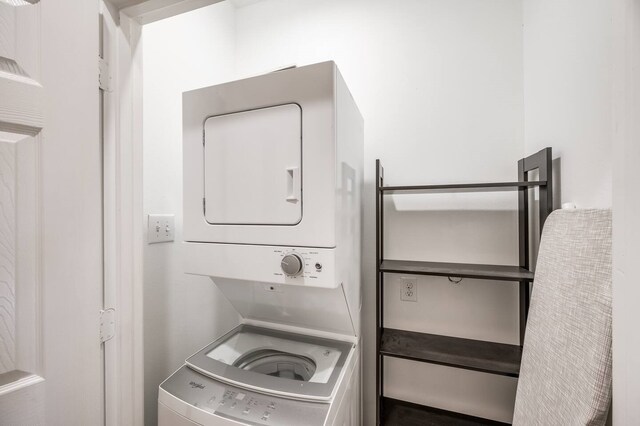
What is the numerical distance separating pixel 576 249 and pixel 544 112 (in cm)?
77

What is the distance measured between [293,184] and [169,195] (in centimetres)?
93

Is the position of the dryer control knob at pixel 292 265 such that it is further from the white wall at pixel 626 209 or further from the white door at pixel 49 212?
the white wall at pixel 626 209

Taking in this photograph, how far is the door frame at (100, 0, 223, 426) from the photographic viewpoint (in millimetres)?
964

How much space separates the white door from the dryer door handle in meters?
0.59

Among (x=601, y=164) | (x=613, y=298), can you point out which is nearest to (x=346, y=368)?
(x=613, y=298)

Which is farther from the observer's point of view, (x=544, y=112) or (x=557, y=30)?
(x=544, y=112)

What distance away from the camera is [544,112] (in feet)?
4.33

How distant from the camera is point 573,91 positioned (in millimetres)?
1079

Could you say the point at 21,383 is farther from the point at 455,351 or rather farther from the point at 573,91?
the point at 573,91

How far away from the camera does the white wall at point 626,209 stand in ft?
1.93

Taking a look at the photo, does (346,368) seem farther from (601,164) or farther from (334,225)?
(601,164)

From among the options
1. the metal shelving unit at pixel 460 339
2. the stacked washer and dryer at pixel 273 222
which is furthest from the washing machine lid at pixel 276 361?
the metal shelving unit at pixel 460 339

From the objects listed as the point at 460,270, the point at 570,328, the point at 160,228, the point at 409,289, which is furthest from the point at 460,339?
the point at 160,228

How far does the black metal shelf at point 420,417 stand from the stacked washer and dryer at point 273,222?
18.7 inches
